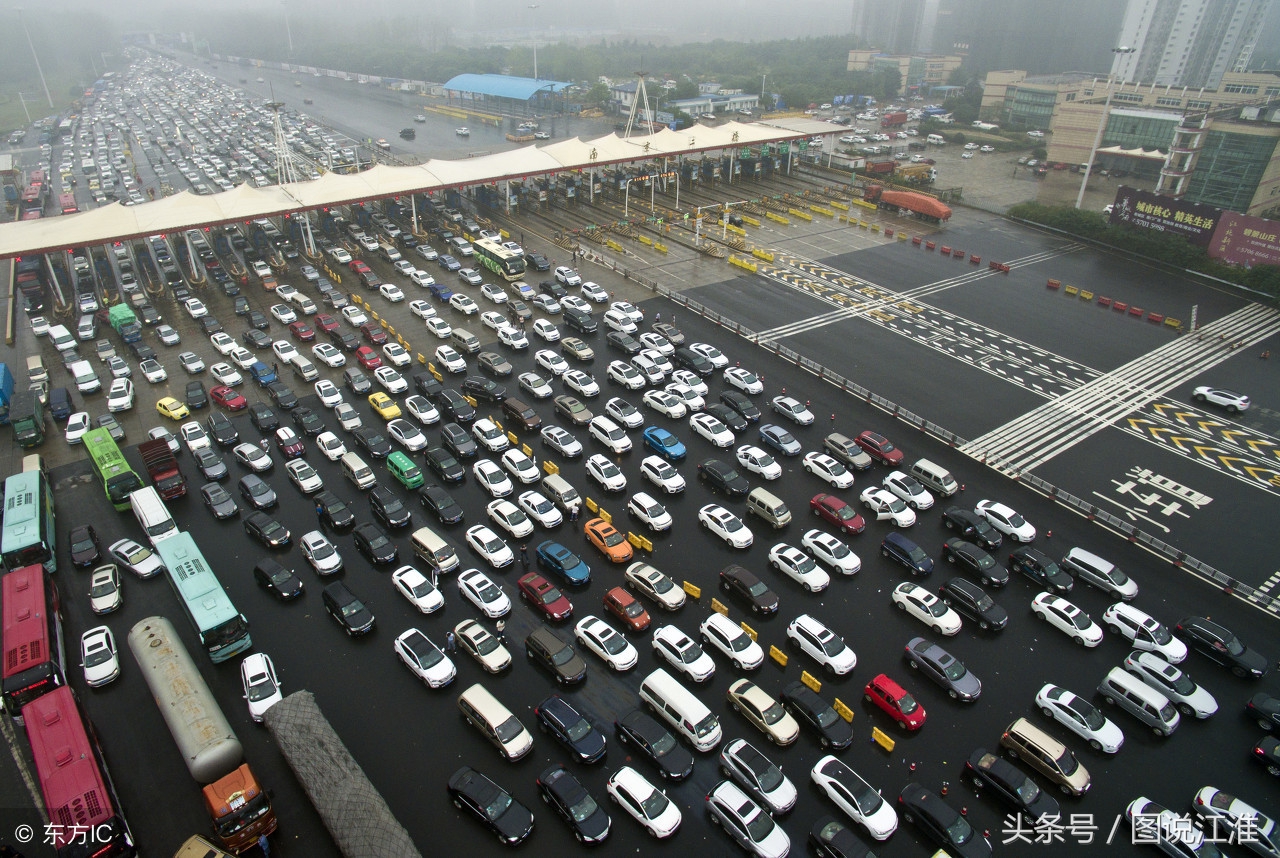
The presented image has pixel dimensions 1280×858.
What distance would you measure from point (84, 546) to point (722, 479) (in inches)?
1090

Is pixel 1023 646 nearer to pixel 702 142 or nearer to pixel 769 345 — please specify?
pixel 769 345

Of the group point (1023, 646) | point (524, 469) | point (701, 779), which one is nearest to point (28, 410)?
point (524, 469)

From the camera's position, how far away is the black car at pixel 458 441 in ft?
119

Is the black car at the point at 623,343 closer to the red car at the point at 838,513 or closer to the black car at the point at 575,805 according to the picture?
the red car at the point at 838,513

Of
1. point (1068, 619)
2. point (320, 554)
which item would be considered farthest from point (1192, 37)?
point (320, 554)

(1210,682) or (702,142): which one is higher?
(702,142)

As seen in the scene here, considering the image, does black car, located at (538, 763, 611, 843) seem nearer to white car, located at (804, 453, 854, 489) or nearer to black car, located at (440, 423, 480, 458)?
black car, located at (440, 423, 480, 458)

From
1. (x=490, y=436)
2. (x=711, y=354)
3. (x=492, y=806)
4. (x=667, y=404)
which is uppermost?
(x=711, y=354)

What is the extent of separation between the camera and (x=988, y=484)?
35094 millimetres

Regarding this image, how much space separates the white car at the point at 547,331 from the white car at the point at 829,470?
19.8 metres

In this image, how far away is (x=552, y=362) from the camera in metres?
44.2

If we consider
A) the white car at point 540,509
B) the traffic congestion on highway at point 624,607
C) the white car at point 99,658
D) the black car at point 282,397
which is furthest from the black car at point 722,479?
the white car at point 99,658

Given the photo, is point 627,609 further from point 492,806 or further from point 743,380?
point 743,380

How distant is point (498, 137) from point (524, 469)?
103m
